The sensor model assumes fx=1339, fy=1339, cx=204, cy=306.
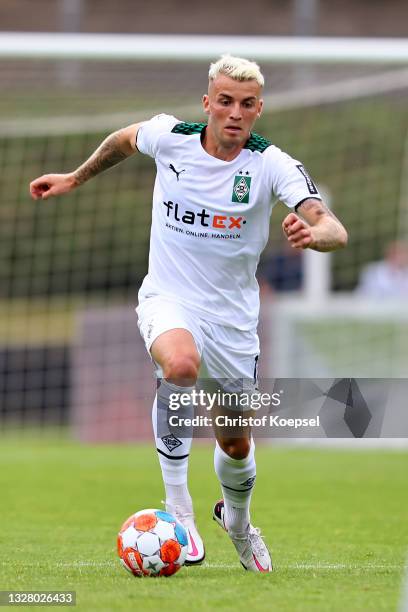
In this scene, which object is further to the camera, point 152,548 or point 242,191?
point 242,191

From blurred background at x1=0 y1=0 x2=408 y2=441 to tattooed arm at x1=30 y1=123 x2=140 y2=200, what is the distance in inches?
245

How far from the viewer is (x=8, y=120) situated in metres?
16.3

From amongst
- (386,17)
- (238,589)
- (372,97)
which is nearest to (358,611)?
(238,589)

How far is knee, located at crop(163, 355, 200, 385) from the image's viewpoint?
243 inches

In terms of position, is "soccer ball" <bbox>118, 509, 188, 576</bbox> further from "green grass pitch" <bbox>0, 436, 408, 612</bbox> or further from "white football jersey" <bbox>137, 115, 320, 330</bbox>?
"white football jersey" <bbox>137, 115, 320, 330</bbox>

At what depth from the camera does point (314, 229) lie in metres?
5.85

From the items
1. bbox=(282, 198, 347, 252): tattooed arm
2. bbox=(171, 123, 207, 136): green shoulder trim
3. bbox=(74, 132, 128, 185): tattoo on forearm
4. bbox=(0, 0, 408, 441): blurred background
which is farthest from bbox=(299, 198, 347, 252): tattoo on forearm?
bbox=(0, 0, 408, 441): blurred background

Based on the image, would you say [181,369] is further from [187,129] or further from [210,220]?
[187,129]

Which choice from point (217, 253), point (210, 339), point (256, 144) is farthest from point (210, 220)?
point (210, 339)

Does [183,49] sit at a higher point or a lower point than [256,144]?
higher

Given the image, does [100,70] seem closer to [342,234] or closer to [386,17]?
[342,234]

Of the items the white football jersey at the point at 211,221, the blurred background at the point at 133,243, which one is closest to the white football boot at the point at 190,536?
the white football jersey at the point at 211,221

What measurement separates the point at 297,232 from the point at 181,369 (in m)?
0.92

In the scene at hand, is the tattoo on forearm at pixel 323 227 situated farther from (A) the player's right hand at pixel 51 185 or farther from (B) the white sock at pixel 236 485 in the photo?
(A) the player's right hand at pixel 51 185
